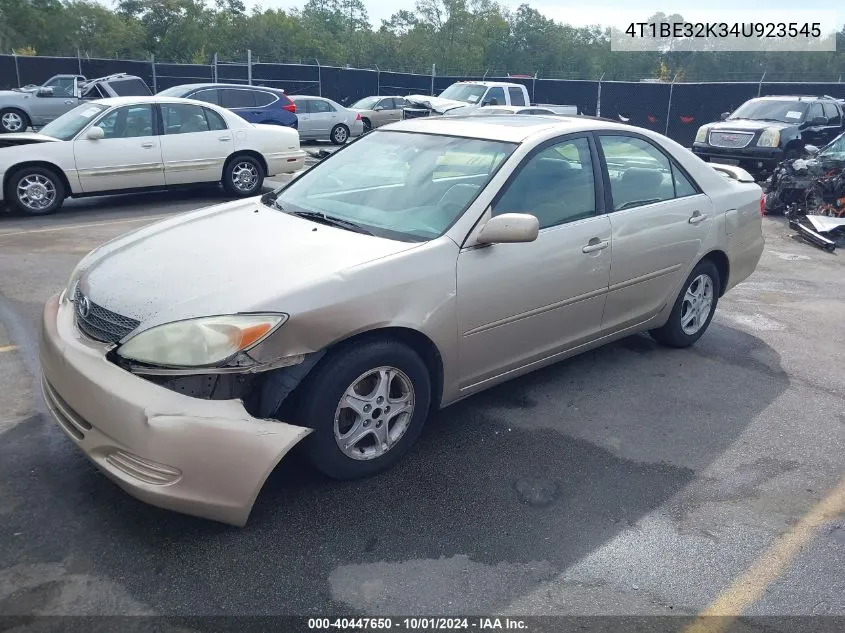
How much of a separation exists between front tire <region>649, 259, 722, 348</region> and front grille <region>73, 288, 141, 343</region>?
11.9 ft

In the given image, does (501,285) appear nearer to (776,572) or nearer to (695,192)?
(776,572)

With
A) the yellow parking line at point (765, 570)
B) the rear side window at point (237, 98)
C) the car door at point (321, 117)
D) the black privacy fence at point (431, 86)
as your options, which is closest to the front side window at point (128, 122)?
the rear side window at point (237, 98)

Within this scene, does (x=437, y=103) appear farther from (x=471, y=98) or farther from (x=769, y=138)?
(x=769, y=138)

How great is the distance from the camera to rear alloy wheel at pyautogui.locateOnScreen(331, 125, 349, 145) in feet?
67.5

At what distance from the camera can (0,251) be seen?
7.47m

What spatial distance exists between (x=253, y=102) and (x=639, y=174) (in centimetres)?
1337

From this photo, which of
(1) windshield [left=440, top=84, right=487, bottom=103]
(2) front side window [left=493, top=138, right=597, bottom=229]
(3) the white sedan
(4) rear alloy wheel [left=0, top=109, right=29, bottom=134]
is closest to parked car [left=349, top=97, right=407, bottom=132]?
(1) windshield [left=440, top=84, right=487, bottom=103]

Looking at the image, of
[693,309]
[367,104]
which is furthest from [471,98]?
[693,309]

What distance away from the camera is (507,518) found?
3232 millimetres

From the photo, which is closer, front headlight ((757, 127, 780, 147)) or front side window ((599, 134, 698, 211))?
front side window ((599, 134, 698, 211))

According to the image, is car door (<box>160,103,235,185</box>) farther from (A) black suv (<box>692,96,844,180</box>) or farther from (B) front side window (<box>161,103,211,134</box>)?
(A) black suv (<box>692,96,844,180</box>)

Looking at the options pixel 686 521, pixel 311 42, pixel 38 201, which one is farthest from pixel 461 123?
pixel 311 42

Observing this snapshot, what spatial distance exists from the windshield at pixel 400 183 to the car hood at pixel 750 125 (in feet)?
39.8

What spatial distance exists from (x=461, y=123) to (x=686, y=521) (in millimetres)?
2644
